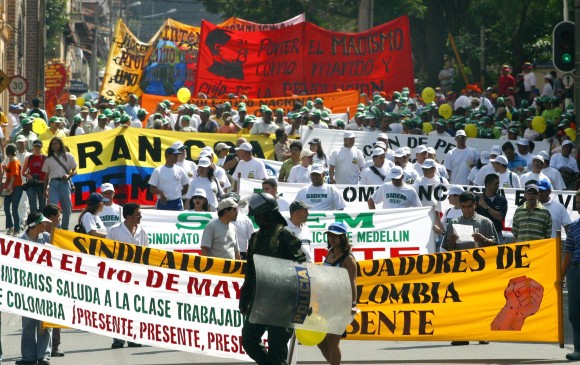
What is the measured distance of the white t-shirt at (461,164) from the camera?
21.6 metres

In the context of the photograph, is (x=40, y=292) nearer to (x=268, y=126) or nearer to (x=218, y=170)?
(x=218, y=170)

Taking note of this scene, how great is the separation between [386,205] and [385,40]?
17.7 metres

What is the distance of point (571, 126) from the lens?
83.5 feet

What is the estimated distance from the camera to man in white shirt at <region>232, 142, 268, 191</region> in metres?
19.7

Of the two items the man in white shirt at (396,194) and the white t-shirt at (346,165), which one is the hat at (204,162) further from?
the white t-shirt at (346,165)

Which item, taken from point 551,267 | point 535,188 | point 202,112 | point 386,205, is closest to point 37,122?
point 202,112

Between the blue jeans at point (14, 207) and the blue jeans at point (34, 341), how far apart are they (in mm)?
10013

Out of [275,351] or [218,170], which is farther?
[218,170]

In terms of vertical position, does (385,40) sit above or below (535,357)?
above

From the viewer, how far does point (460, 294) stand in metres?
12.7

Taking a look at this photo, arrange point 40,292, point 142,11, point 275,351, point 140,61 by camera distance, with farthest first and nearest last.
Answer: point 142,11 → point 140,61 → point 40,292 → point 275,351

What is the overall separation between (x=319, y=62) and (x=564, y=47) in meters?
14.6

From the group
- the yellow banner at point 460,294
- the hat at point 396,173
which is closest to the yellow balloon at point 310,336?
the yellow banner at point 460,294

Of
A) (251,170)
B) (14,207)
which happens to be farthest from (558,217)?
(14,207)
